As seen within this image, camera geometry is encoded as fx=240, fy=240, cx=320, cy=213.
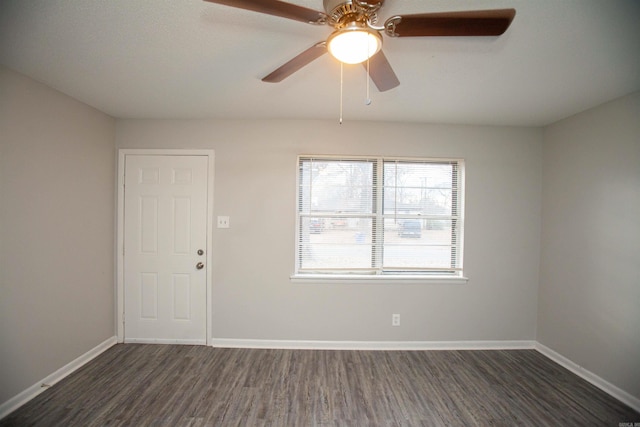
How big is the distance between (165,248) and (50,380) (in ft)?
4.15

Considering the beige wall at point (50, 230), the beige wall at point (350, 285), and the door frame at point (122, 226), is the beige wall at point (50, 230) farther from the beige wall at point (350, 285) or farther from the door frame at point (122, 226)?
the beige wall at point (350, 285)

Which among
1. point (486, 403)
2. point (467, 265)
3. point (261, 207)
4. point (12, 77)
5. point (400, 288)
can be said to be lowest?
point (486, 403)

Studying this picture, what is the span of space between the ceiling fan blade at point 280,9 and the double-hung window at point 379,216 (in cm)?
161

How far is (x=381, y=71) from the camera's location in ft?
4.29

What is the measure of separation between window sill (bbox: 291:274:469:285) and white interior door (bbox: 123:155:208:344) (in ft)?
3.61

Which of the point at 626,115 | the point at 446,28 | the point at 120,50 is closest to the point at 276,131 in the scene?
the point at 120,50

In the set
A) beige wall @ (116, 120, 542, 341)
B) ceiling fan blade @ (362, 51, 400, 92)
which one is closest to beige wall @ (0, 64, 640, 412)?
beige wall @ (116, 120, 542, 341)

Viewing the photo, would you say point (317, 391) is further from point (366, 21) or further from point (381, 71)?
point (366, 21)

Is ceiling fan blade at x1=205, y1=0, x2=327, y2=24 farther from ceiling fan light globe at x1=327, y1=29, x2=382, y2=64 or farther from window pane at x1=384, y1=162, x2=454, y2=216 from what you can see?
window pane at x1=384, y1=162, x2=454, y2=216

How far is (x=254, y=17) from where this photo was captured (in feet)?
3.98

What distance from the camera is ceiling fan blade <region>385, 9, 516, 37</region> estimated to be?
36.0 inches

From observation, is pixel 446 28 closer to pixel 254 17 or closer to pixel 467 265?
pixel 254 17

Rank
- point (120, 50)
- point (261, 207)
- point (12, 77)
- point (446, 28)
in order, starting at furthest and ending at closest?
point (261, 207), point (12, 77), point (120, 50), point (446, 28)

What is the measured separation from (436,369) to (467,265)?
3.56 feet
